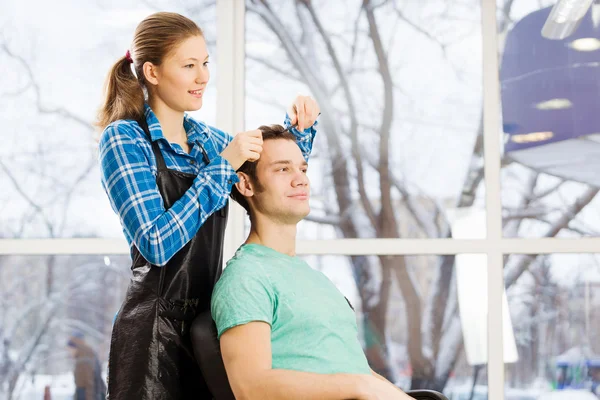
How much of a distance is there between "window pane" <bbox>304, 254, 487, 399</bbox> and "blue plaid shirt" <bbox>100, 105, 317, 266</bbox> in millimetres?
1879

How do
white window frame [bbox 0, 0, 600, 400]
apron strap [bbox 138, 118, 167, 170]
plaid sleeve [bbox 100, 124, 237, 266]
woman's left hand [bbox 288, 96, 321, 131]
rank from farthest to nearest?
white window frame [bbox 0, 0, 600, 400] → woman's left hand [bbox 288, 96, 321, 131] → apron strap [bbox 138, 118, 167, 170] → plaid sleeve [bbox 100, 124, 237, 266]

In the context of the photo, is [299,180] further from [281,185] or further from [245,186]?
[245,186]

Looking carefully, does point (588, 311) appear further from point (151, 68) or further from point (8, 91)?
point (8, 91)

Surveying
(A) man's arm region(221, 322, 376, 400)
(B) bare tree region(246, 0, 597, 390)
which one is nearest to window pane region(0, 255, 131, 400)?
(B) bare tree region(246, 0, 597, 390)

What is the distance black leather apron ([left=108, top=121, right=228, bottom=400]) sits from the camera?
191 cm

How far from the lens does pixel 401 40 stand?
3838 mm

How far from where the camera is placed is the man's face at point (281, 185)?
214 centimetres

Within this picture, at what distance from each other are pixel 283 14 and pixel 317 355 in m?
2.38

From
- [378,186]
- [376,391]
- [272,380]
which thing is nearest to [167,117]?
[272,380]

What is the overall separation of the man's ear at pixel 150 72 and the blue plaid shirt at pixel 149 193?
12 cm

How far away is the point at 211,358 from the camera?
1854 millimetres

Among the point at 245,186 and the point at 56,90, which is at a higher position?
the point at 56,90

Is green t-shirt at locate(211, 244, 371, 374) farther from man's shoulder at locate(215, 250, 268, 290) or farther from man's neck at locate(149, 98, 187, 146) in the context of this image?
man's neck at locate(149, 98, 187, 146)

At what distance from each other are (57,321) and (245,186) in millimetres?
2017
